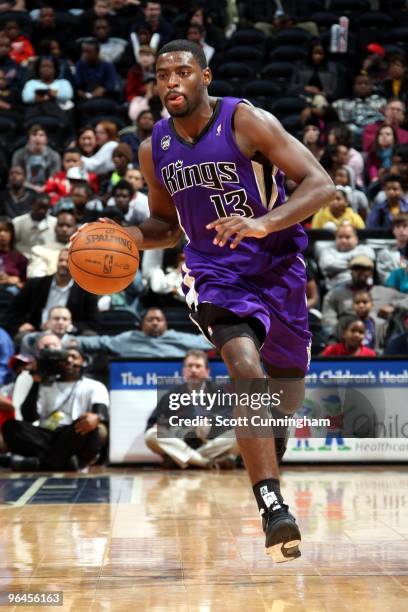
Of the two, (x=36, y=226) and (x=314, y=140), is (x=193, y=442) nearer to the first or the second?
(x=36, y=226)

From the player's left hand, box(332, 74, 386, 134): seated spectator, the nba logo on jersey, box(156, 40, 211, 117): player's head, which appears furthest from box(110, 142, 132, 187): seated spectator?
the player's left hand

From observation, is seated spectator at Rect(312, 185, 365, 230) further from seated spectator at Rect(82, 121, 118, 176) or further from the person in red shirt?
seated spectator at Rect(82, 121, 118, 176)

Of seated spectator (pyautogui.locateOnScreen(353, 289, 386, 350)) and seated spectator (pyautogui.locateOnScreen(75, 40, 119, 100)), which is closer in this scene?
seated spectator (pyautogui.locateOnScreen(353, 289, 386, 350))

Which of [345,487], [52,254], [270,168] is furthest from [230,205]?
[52,254]

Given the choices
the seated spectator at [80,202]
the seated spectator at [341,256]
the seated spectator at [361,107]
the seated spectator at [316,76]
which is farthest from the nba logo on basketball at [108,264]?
the seated spectator at [316,76]

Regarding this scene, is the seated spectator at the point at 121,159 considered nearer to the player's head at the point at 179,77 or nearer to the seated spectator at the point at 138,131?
the seated spectator at the point at 138,131

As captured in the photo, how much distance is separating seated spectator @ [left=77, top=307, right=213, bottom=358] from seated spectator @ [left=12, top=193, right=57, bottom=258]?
186 cm

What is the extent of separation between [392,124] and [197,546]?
1002 cm

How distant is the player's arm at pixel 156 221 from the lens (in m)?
5.04

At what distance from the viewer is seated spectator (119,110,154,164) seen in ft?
43.2

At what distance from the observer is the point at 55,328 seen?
9.88 meters

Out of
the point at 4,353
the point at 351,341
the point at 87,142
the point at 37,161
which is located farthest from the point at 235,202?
the point at 37,161

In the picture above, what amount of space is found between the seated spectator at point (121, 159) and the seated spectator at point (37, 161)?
1.01 m

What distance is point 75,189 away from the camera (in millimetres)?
11875
